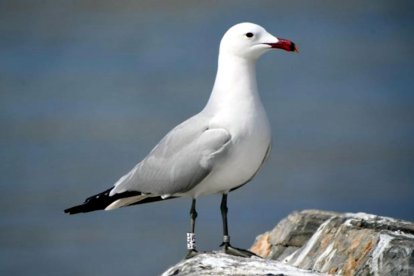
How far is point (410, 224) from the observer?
1088 centimetres

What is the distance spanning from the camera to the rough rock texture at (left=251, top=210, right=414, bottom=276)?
9.84m

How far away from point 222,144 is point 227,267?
3.58 feet

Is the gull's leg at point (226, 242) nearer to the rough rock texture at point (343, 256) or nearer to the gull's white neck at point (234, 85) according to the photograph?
the rough rock texture at point (343, 256)

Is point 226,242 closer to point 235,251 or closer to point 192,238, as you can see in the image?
point 235,251

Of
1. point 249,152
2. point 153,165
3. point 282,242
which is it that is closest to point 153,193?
point 153,165

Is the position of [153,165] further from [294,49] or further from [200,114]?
[294,49]

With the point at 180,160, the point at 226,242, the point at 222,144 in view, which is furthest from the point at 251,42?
the point at 226,242

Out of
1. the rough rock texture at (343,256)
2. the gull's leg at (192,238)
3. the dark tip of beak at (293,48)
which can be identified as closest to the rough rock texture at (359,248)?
the rough rock texture at (343,256)

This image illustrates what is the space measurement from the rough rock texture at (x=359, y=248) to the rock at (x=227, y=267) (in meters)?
0.83

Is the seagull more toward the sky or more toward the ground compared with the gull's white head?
more toward the ground

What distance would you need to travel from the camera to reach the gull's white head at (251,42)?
10.2 metres

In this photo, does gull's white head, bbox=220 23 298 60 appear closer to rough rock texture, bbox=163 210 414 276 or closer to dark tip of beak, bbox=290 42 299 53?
dark tip of beak, bbox=290 42 299 53

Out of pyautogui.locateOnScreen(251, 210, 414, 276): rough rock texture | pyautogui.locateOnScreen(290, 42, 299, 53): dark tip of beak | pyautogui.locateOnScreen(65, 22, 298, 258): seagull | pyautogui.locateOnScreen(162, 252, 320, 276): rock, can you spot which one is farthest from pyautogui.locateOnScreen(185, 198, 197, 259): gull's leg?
pyautogui.locateOnScreen(290, 42, 299, 53): dark tip of beak

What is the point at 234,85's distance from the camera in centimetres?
1022
